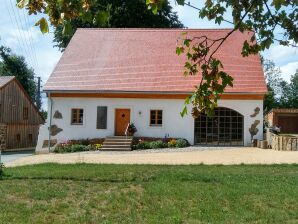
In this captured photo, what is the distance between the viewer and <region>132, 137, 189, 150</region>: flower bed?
923 inches

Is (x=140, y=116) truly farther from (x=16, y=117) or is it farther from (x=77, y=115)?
(x=16, y=117)

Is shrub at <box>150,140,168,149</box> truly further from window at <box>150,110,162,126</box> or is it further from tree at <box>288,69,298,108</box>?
tree at <box>288,69,298,108</box>

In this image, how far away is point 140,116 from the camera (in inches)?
997

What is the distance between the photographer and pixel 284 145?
2209cm

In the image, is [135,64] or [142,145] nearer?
[142,145]

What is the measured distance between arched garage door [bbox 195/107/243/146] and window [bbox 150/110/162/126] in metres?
2.04

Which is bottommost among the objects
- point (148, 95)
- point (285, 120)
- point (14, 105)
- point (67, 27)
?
point (67, 27)

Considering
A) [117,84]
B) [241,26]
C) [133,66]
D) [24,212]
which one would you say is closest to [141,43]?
[133,66]

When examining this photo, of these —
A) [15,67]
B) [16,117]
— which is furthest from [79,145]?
[15,67]

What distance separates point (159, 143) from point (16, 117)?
20839 millimetres

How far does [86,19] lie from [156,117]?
2277cm

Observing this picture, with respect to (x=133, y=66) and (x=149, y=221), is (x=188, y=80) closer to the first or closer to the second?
(x=133, y=66)

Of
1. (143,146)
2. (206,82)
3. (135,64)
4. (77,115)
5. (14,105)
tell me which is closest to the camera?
(206,82)

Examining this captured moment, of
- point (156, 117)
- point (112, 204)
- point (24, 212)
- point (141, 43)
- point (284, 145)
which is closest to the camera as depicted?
point (24, 212)
